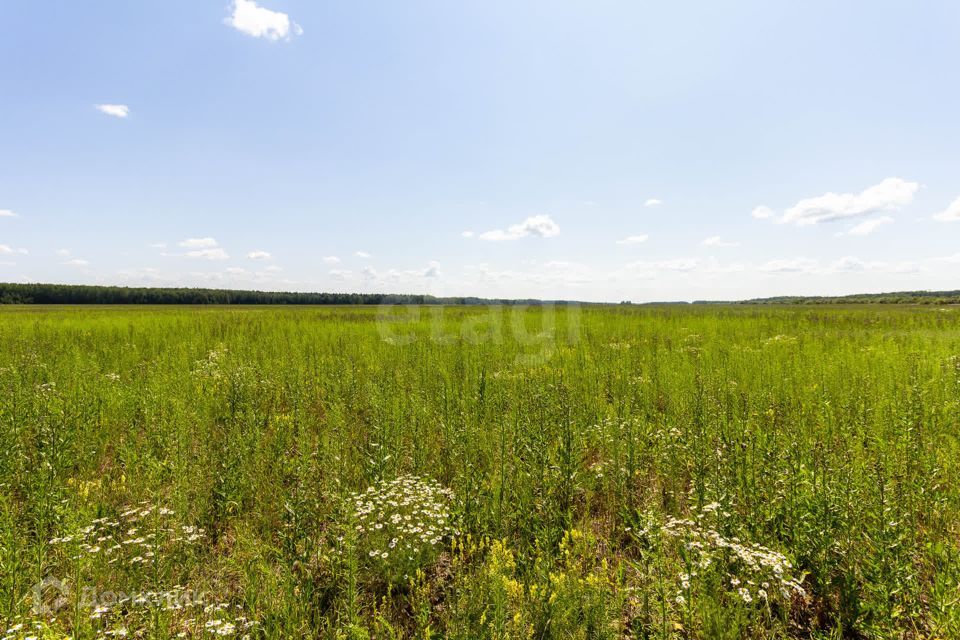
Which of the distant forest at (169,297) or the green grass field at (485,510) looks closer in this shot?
the green grass field at (485,510)

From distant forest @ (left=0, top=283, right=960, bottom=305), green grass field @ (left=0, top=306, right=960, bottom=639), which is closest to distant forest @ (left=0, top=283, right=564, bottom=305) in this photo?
distant forest @ (left=0, top=283, right=960, bottom=305)

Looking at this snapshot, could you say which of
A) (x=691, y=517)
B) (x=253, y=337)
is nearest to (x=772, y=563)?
(x=691, y=517)

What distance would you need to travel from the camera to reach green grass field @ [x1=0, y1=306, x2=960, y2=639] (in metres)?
2.24

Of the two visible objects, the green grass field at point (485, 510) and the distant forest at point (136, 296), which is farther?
the distant forest at point (136, 296)

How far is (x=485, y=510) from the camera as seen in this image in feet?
10.9

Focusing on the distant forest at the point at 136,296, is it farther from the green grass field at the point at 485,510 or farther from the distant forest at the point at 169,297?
the green grass field at the point at 485,510

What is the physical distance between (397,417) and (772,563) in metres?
3.54

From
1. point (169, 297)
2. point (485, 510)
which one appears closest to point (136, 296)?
point (169, 297)

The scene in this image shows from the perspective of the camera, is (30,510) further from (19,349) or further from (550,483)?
(19,349)

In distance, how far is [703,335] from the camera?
41.4 ft

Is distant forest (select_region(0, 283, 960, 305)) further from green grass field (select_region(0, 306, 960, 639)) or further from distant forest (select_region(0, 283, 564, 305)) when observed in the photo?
green grass field (select_region(0, 306, 960, 639))

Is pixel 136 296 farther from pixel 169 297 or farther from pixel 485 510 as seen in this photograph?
pixel 485 510

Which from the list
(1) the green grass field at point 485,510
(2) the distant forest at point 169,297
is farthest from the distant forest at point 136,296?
(1) the green grass field at point 485,510

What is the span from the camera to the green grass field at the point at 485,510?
7.34 ft
